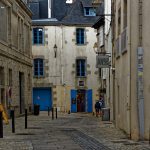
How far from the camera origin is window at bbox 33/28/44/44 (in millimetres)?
53987

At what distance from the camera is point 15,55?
38.4 metres

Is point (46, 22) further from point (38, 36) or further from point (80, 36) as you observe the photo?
point (80, 36)

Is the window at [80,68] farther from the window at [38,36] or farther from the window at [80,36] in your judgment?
the window at [38,36]

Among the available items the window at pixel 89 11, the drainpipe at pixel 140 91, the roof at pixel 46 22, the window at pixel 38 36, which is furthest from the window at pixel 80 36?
the drainpipe at pixel 140 91

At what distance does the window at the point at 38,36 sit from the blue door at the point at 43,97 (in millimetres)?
4814

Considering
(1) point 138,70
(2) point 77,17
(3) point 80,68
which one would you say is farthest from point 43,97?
(1) point 138,70

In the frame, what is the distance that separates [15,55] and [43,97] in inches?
646

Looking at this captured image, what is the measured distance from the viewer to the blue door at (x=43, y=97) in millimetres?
54000

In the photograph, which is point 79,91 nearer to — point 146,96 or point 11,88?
point 11,88

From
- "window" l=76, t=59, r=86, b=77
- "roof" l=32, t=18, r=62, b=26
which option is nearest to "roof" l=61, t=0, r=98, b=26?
"roof" l=32, t=18, r=62, b=26

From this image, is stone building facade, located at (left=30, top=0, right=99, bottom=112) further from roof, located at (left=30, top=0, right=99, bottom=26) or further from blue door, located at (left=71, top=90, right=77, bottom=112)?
roof, located at (left=30, top=0, right=99, bottom=26)

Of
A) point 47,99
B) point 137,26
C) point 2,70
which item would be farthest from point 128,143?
point 47,99

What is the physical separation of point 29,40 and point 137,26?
2983 centimetres

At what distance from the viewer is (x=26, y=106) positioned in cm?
4403
